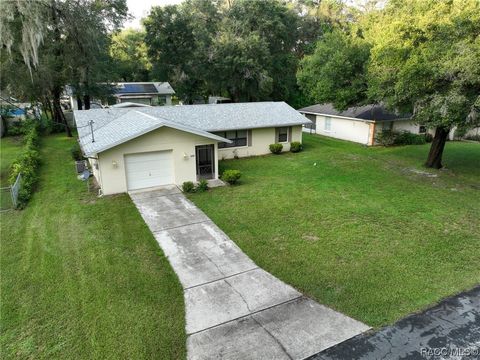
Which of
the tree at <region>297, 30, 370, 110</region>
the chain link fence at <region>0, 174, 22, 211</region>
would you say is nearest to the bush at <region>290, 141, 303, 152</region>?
the tree at <region>297, 30, 370, 110</region>

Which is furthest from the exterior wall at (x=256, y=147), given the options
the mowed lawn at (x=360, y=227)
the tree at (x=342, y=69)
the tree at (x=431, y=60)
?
the tree at (x=431, y=60)

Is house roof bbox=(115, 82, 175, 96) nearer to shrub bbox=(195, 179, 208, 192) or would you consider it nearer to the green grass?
the green grass

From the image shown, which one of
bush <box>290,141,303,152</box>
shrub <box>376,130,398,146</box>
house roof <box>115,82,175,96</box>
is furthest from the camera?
house roof <box>115,82,175,96</box>

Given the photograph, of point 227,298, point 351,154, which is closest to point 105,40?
point 351,154

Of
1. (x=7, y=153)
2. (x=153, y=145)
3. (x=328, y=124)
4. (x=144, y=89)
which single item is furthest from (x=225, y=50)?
(x=153, y=145)

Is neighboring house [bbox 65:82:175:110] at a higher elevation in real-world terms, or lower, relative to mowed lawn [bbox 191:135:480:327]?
higher

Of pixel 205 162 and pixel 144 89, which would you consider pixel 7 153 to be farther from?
pixel 144 89
